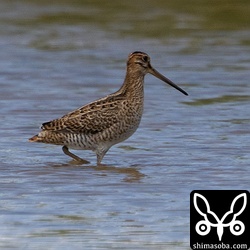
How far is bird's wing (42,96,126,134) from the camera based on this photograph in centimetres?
1350

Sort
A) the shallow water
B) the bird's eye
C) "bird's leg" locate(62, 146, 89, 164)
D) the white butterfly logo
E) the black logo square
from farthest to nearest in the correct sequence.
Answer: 1. the bird's eye
2. "bird's leg" locate(62, 146, 89, 164)
3. the shallow water
4. the white butterfly logo
5. the black logo square

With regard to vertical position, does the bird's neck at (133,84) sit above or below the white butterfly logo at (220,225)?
above

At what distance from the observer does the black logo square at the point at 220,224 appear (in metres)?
9.85

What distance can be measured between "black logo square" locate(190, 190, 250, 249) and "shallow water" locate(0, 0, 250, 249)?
0.14 meters

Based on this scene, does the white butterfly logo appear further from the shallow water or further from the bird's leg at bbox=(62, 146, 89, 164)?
the bird's leg at bbox=(62, 146, 89, 164)

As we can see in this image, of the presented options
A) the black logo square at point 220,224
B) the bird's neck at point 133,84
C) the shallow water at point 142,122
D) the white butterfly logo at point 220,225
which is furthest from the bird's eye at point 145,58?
the white butterfly logo at point 220,225

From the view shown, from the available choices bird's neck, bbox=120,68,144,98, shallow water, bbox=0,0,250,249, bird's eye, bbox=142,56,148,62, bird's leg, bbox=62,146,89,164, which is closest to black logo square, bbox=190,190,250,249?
shallow water, bbox=0,0,250,249

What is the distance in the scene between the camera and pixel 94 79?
1966 centimetres

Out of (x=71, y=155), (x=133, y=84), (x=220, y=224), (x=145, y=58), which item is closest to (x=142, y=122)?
(x=145, y=58)

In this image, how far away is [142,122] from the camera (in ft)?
52.7

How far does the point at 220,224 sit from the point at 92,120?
3.77 m

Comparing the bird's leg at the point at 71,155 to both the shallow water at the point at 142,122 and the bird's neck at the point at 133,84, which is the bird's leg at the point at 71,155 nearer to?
the shallow water at the point at 142,122

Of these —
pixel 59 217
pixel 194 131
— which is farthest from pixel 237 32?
pixel 59 217

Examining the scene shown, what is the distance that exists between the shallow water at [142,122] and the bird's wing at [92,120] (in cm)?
41
